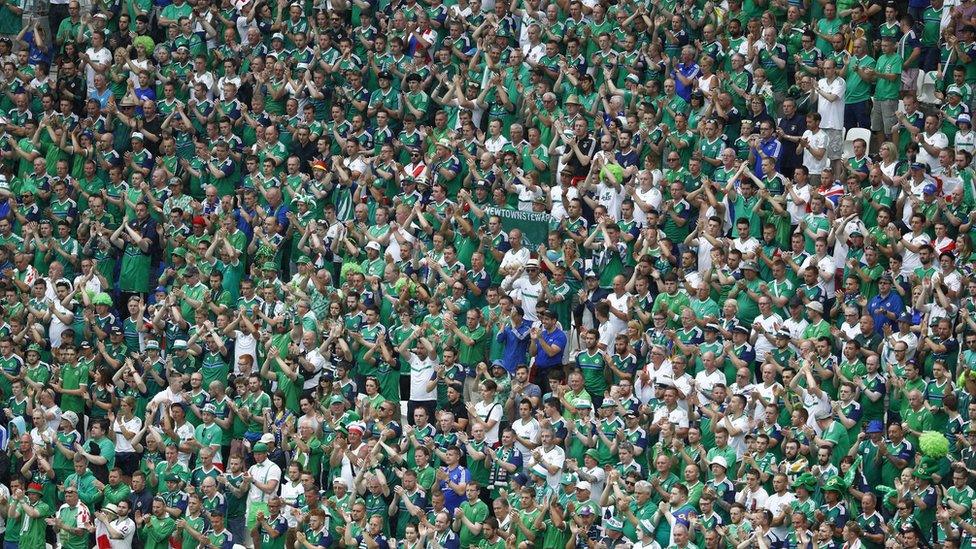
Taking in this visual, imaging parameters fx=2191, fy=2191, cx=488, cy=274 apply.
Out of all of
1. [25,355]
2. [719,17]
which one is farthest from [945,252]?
[25,355]

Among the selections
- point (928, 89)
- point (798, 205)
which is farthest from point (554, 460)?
point (928, 89)

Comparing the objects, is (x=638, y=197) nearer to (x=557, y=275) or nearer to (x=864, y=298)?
(x=557, y=275)

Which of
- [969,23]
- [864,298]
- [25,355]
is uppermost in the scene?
[969,23]

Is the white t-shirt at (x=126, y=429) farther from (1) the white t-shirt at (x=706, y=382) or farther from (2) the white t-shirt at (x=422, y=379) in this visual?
(1) the white t-shirt at (x=706, y=382)

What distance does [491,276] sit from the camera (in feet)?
84.4

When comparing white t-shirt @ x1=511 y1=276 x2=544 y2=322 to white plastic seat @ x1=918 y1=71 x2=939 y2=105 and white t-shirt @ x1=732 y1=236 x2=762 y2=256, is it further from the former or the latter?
white plastic seat @ x1=918 y1=71 x2=939 y2=105

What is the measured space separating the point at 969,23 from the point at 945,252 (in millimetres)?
3396

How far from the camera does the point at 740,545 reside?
20859mm

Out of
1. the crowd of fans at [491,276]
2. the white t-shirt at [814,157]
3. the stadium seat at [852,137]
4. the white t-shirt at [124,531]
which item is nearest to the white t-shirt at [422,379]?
the crowd of fans at [491,276]

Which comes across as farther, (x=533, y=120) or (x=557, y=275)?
(x=533, y=120)

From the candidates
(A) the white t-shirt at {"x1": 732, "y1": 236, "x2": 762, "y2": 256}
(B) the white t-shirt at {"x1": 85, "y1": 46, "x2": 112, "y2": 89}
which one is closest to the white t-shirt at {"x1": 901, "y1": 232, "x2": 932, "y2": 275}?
(A) the white t-shirt at {"x1": 732, "y1": 236, "x2": 762, "y2": 256}

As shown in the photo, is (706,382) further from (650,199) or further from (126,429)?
(126,429)

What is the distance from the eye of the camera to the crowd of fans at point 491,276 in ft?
73.3

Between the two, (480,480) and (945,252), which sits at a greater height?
(945,252)
